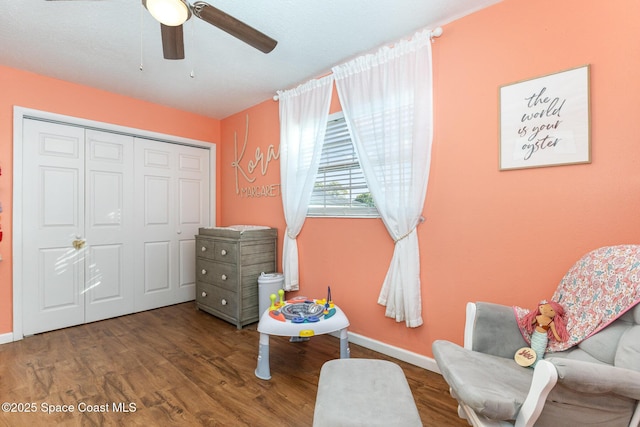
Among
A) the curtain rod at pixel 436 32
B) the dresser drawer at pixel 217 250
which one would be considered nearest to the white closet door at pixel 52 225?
the dresser drawer at pixel 217 250

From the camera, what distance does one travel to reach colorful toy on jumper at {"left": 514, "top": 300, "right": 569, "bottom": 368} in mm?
1412

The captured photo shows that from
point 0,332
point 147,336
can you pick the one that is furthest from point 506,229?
point 0,332

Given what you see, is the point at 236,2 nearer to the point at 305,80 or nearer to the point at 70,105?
the point at 305,80

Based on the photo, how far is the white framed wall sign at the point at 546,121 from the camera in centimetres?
158

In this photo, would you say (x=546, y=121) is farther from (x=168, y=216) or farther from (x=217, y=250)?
(x=168, y=216)

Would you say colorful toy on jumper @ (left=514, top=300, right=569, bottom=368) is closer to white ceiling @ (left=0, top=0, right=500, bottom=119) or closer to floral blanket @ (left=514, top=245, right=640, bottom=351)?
floral blanket @ (left=514, top=245, right=640, bottom=351)

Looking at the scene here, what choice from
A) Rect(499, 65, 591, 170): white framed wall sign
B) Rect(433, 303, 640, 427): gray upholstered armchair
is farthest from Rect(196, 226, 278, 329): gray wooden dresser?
Rect(499, 65, 591, 170): white framed wall sign

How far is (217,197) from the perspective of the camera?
13.6 ft

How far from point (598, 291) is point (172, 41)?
2458mm

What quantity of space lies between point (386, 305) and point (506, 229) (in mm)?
1002

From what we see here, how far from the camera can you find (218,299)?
124 inches

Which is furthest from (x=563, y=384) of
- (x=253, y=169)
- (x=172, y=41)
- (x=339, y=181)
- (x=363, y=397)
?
(x=253, y=169)

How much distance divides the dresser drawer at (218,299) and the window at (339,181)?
1181mm

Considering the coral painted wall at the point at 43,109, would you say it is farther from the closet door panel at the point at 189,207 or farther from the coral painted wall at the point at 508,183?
the coral painted wall at the point at 508,183
